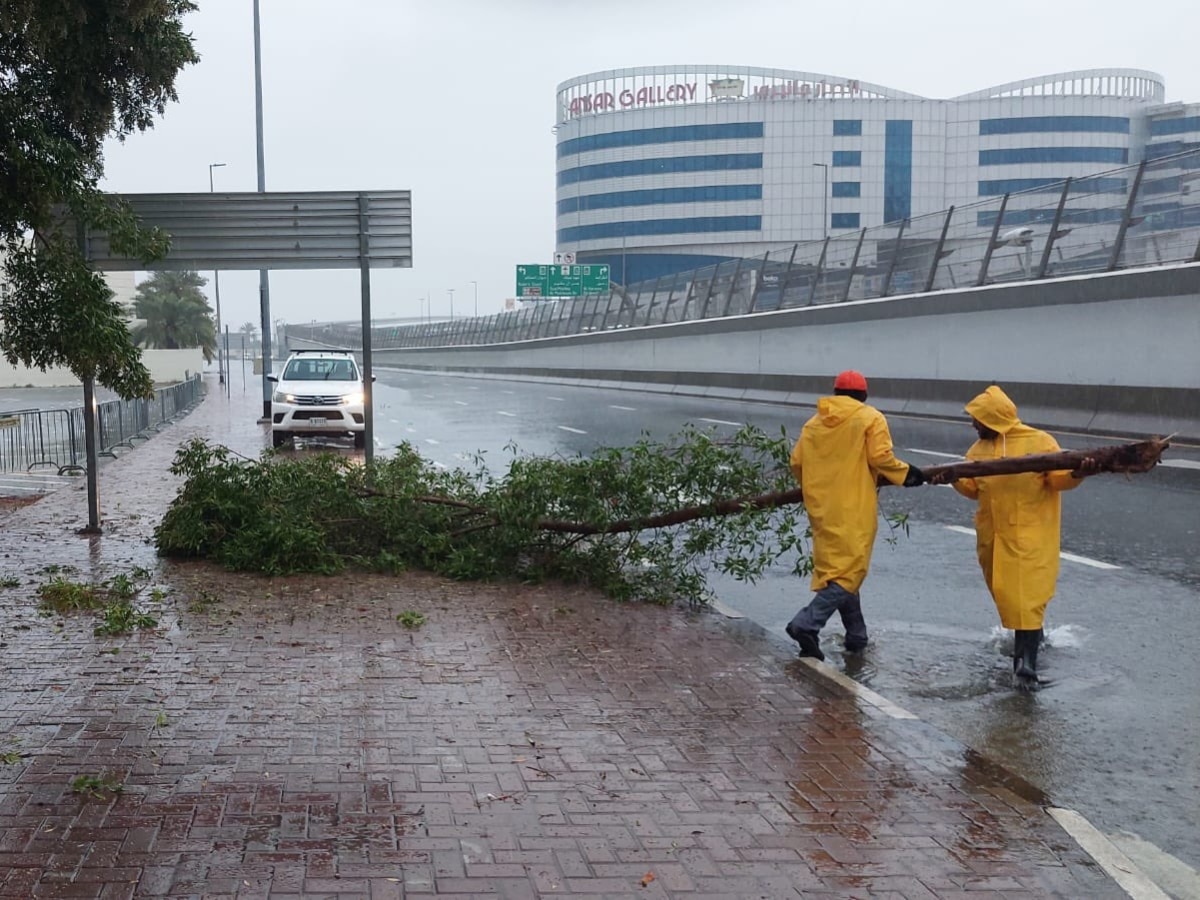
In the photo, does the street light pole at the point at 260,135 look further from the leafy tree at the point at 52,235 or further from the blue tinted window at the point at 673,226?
the blue tinted window at the point at 673,226

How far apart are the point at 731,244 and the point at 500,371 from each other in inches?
2134

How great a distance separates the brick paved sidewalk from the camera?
4.18m

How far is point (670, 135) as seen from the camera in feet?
379

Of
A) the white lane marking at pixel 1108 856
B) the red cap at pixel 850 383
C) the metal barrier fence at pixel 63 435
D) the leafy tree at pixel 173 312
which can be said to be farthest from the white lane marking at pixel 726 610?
the leafy tree at pixel 173 312

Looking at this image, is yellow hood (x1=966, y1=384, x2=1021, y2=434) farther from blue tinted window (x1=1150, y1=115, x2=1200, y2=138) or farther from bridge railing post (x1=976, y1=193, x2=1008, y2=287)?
blue tinted window (x1=1150, y1=115, x2=1200, y2=138)

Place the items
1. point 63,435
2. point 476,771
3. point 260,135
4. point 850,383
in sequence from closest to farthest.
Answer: point 476,771, point 850,383, point 63,435, point 260,135

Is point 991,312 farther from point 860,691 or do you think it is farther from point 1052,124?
point 1052,124

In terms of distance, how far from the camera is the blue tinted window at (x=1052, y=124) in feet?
366

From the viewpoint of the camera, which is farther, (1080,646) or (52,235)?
(1080,646)

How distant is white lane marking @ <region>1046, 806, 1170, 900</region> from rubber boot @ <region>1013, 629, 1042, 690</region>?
67.8 inches

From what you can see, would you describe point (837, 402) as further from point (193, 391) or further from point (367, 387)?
point (193, 391)

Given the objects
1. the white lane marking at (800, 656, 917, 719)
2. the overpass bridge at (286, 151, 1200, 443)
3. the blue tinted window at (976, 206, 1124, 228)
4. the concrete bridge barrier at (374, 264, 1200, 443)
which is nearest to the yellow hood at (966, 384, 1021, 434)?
the white lane marking at (800, 656, 917, 719)

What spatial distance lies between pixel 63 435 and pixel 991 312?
16934mm

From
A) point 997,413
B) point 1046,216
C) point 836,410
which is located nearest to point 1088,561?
point 997,413
